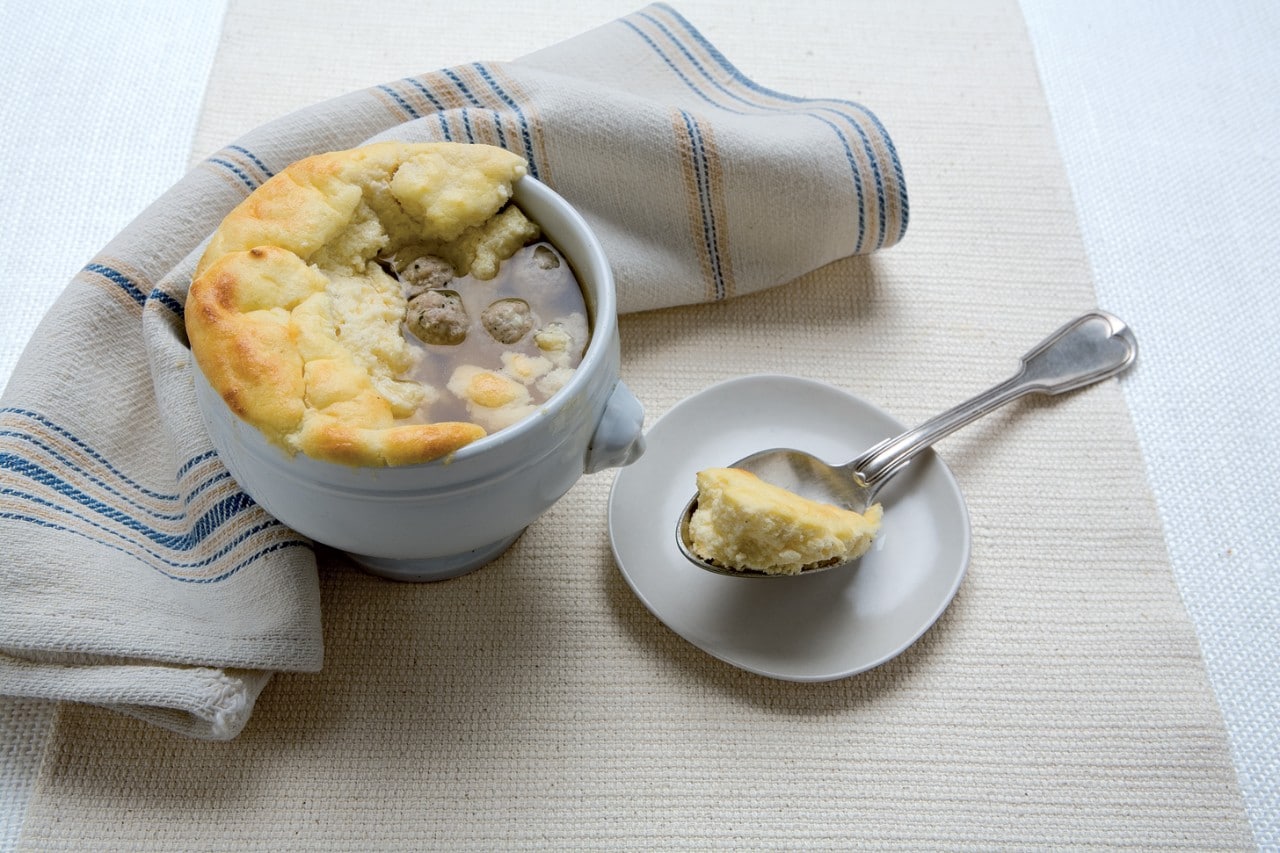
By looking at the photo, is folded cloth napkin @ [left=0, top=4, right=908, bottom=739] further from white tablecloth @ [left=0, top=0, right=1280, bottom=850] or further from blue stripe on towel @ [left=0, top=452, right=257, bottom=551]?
white tablecloth @ [left=0, top=0, right=1280, bottom=850]

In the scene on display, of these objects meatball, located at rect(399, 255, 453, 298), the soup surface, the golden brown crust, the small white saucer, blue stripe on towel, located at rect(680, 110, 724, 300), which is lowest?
the small white saucer

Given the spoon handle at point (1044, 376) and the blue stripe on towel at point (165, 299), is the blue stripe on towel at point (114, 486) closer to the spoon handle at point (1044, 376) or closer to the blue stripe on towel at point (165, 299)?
the blue stripe on towel at point (165, 299)

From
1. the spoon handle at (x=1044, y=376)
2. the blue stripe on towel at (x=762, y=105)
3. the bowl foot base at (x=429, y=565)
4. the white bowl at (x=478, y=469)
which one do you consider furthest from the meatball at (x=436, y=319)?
the blue stripe on towel at (x=762, y=105)

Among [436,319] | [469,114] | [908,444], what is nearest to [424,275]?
[436,319]

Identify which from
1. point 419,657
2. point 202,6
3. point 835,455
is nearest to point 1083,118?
point 835,455

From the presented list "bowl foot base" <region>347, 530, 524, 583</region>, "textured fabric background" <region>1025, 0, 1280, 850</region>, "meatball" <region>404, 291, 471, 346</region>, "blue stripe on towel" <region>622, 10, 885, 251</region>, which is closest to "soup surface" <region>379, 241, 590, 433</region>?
"meatball" <region>404, 291, 471, 346</region>
